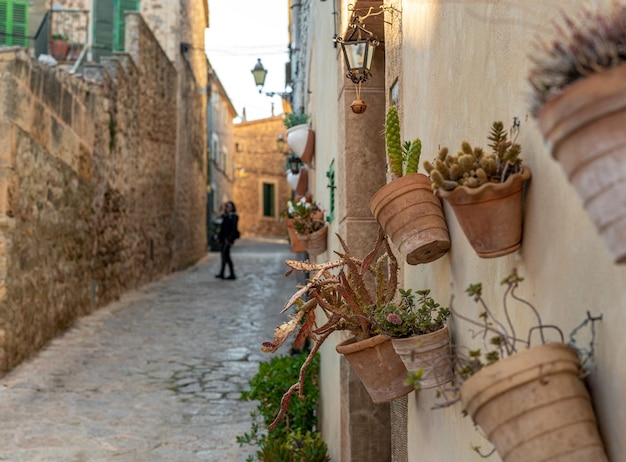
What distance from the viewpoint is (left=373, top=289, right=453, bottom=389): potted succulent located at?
76.5 inches

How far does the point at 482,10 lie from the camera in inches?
71.1

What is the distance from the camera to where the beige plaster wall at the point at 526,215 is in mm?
1186

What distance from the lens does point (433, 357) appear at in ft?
6.45

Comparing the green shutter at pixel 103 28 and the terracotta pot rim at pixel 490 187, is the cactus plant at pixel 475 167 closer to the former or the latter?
the terracotta pot rim at pixel 490 187

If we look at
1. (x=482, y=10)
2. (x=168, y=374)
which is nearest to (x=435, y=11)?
(x=482, y=10)

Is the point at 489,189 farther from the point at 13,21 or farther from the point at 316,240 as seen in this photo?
the point at 13,21

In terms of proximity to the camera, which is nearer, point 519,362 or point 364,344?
point 519,362

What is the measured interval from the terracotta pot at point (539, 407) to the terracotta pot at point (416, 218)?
0.86 m

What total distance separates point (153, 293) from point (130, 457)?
23.4 feet

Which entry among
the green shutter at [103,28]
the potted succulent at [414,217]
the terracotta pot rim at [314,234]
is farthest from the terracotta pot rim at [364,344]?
the green shutter at [103,28]

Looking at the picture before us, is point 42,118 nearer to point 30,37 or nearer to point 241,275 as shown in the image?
point 30,37

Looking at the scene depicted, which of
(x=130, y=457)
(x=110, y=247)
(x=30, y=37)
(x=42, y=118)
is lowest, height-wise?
(x=130, y=457)

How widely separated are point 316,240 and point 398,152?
2.79 metres

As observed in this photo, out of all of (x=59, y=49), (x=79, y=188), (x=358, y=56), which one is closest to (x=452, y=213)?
(x=358, y=56)
